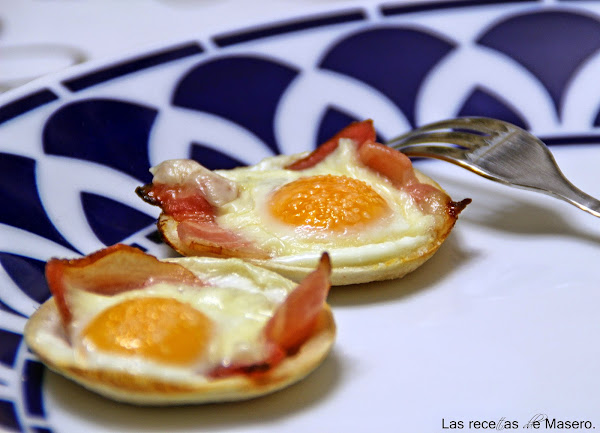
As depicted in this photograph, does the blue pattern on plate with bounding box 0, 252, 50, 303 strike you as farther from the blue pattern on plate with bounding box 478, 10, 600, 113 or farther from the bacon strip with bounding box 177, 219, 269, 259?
the blue pattern on plate with bounding box 478, 10, 600, 113

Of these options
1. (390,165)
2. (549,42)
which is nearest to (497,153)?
(390,165)

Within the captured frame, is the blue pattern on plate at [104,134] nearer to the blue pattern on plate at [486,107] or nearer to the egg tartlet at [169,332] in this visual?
the egg tartlet at [169,332]

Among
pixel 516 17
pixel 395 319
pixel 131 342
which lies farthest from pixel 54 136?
pixel 516 17

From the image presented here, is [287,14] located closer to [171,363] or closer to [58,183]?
[58,183]

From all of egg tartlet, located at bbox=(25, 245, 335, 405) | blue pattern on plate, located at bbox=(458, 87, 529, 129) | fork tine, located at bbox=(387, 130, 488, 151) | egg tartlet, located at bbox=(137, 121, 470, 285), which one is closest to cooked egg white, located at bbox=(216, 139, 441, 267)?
egg tartlet, located at bbox=(137, 121, 470, 285)

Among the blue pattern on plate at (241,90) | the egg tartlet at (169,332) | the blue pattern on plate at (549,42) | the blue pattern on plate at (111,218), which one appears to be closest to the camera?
the egg tartlet at (169,332)

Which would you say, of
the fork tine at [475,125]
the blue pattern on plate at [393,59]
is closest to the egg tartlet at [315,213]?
the fork tine at [475,125]
